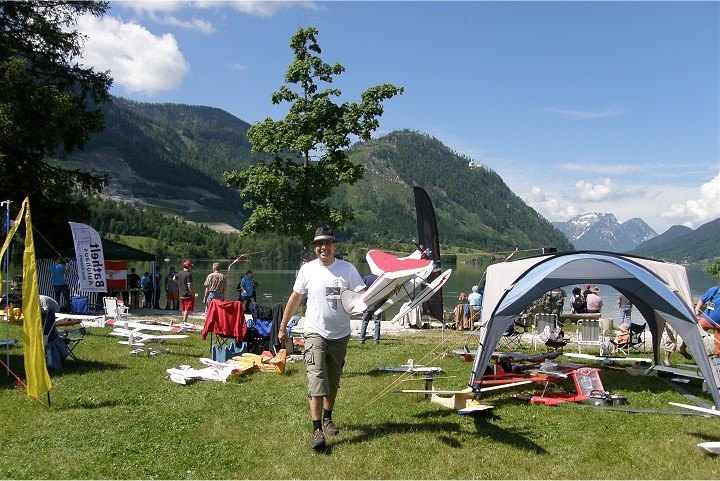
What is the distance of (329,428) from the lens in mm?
5422

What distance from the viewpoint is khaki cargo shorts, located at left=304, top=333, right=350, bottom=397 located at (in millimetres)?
5148

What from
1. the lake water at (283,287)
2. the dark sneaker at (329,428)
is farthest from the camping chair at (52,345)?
the dark sneaker at (329,428)

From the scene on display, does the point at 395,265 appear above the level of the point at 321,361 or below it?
above

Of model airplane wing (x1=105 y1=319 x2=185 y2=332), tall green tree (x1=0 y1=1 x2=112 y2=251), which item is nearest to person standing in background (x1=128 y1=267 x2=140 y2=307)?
tall green tree (x1=0 y1=1 x2=112 y2=251)

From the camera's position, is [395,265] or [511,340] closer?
[395,265]

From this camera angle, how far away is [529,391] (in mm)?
7539

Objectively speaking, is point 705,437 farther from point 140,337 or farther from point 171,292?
point 171,292

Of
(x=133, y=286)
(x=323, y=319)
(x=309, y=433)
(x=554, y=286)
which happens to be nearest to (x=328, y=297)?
(x=323, y=319)

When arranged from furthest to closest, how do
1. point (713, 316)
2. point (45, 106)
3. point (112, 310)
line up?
point (45, 106) → point (112, 310) → point (713, 316)

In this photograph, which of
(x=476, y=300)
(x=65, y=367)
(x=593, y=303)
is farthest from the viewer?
(x=476, y=300)

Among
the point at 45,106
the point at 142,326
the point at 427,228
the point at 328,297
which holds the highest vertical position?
the point at 45,106

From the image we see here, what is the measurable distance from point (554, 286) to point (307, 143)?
1125 cm

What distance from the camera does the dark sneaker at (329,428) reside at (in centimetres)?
539

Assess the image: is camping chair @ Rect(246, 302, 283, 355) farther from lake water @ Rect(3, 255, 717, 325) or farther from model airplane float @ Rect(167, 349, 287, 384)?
lake water @ Rect(3, 255, 717, 325)
